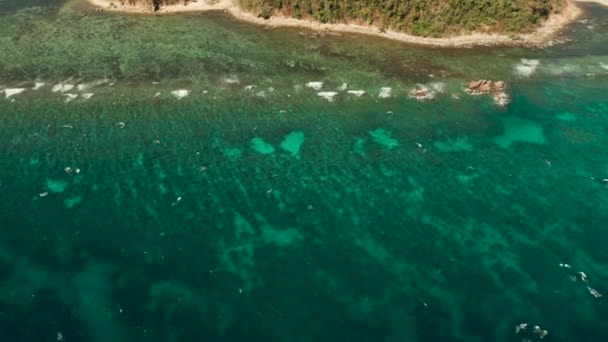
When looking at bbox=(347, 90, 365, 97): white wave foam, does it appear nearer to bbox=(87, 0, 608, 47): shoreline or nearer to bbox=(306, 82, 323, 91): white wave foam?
bbox=(306, 82, 323, 91): white wave foam

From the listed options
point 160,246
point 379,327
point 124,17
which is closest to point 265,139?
point 160,246

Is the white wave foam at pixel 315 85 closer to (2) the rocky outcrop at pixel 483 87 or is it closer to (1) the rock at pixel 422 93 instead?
(1) the rock at pixel 422 93

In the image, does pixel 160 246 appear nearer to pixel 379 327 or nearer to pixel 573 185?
Answer: pixel 379 327

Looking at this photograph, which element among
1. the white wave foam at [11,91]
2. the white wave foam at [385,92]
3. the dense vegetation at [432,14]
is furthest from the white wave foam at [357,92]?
the white wave foam at [11,91]

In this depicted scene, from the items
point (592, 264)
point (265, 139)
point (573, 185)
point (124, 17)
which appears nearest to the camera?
point (592, 264)

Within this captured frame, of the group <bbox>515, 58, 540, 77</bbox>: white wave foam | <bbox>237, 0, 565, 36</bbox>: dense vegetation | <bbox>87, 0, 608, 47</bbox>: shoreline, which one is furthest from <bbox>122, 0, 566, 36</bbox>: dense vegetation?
<bbox>515, 58, 540, 77</bbox>: white wave foam

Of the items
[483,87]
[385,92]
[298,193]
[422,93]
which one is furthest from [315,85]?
[483,87]
